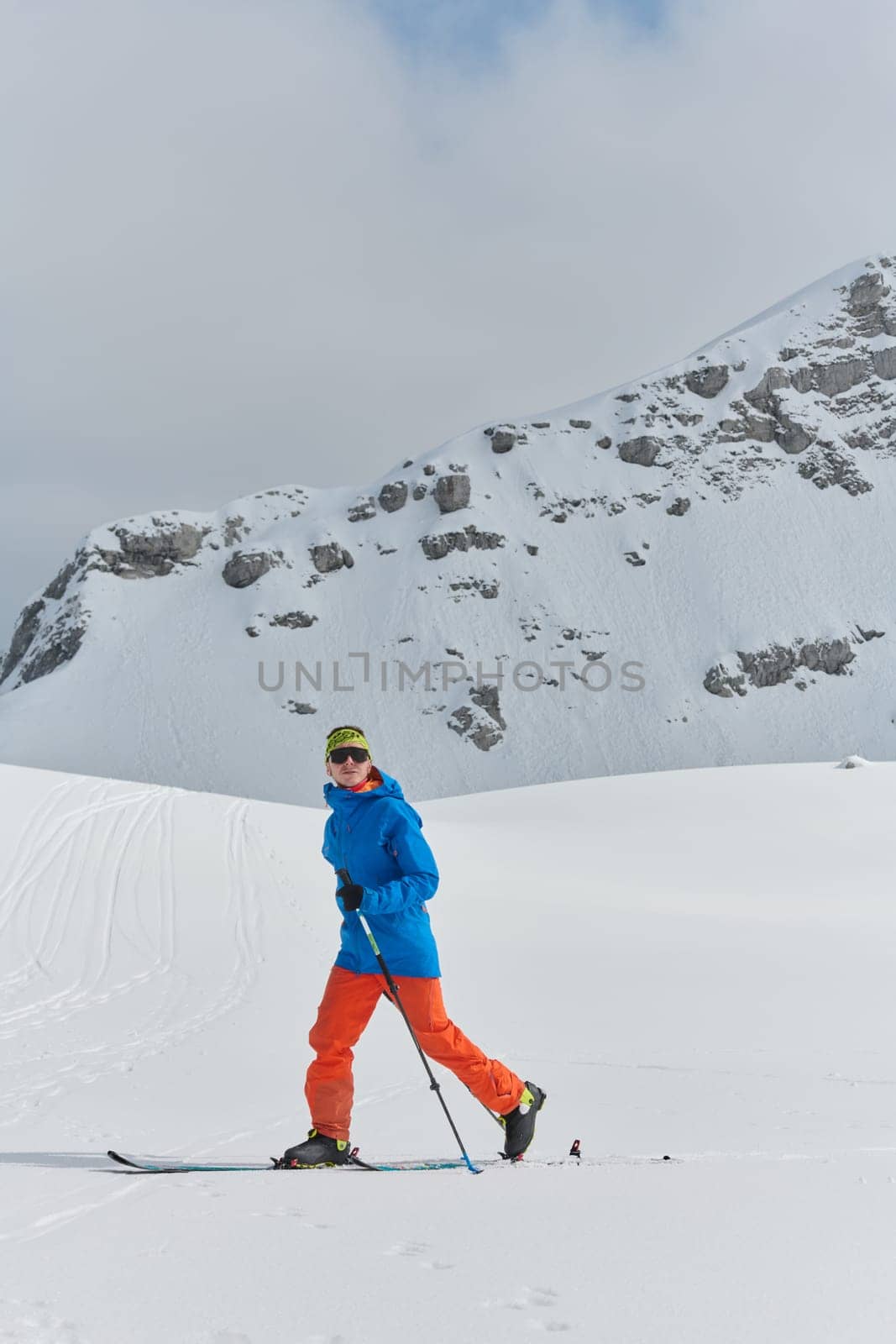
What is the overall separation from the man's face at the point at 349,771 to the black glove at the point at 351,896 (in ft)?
1.70

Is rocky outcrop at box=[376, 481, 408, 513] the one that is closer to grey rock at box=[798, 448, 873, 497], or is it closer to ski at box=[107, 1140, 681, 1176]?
grey rock at box=[798, 448, 873, 497]

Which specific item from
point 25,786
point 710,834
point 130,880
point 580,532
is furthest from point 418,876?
point 580,532

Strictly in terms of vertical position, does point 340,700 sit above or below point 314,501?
below

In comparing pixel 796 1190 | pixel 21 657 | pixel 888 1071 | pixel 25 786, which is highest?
pixel 21 657

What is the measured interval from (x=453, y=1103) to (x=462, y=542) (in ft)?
317

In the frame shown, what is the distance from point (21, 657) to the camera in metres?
113

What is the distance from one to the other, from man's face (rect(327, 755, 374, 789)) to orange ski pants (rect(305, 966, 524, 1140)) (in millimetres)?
911

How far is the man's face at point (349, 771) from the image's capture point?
4414 millimetres

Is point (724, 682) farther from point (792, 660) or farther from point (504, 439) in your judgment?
point (504, 439)

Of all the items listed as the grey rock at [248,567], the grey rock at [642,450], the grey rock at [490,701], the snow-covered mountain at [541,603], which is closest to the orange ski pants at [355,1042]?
the snow-covered mountain at [541,603]

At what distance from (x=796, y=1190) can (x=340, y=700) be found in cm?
8805

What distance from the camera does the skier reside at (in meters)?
4.25

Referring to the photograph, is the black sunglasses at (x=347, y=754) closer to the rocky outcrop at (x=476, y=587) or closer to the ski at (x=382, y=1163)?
the ski at (x=382, y=1163)

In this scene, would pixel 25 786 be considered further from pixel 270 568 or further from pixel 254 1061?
pixel 270 568
